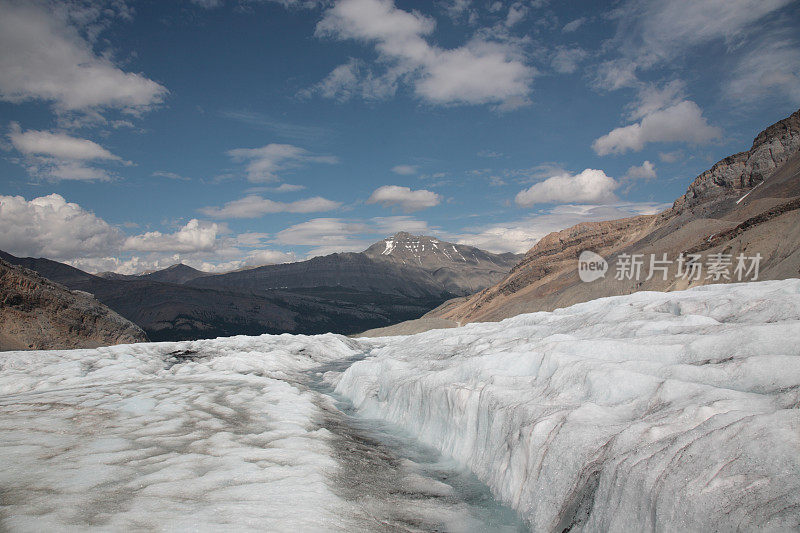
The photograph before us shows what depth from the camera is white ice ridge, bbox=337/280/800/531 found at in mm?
4574

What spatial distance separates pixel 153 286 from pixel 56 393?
544 feet

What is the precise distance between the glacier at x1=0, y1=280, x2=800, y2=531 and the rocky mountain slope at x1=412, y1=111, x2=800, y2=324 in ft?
106

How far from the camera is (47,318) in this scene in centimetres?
3403

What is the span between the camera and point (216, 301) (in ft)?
522

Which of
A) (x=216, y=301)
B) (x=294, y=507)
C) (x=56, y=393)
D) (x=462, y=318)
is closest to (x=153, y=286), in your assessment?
(x=216, y=301)

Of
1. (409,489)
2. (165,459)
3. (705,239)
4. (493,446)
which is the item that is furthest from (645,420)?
(705,239)

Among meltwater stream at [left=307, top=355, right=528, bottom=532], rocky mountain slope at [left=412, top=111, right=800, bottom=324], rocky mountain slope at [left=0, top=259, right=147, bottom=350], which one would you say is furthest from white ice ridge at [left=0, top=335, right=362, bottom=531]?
rocky mountain slope at [left=412, top=111, right=800, bottom=324]

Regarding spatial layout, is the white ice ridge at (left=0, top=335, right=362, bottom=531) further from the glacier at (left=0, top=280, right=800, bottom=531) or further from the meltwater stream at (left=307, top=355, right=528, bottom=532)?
the meltwater stream at (left=307, top=355, right=528, bottom=532)

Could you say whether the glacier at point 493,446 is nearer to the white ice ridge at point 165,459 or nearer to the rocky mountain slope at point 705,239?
the white ice ridge at point 165,459

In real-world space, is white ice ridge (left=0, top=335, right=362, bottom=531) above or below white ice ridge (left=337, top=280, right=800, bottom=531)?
below

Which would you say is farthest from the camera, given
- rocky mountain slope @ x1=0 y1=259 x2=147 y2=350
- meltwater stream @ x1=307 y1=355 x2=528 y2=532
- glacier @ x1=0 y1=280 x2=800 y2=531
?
rocky mountain slope @ x1=0 y1=259 x2=147 y2=350

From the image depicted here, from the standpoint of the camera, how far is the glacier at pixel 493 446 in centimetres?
502

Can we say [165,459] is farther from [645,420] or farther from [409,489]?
[645,420]

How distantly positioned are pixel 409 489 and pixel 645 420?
4.62 m
